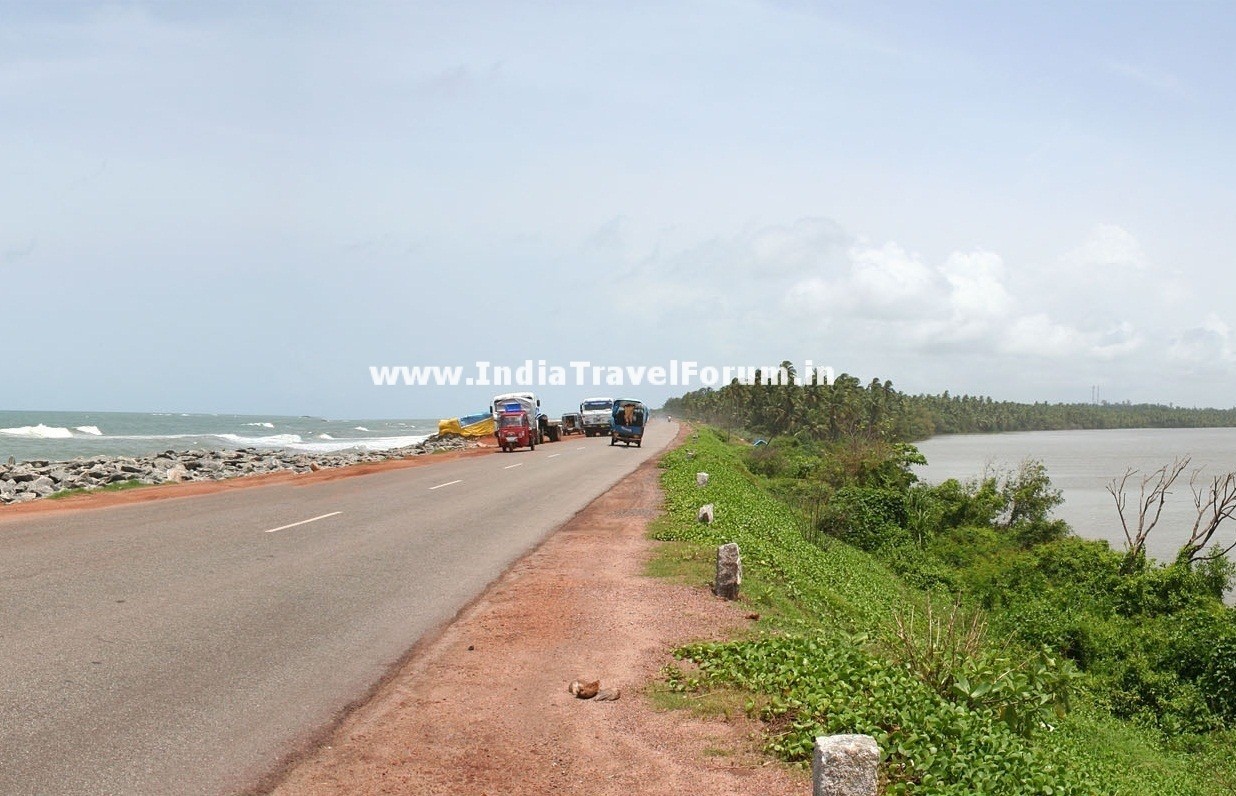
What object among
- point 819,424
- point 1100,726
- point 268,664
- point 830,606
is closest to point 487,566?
point 830,606

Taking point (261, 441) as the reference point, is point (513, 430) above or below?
above

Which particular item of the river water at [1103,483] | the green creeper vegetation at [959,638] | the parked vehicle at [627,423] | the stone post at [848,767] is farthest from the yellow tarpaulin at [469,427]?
the stone post at [848,767]

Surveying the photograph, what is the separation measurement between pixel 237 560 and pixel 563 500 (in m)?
11.1

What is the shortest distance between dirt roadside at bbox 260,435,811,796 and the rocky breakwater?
1993 centimetres

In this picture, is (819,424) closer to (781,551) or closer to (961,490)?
(961,490)

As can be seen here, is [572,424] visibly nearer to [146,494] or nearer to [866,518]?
[866,518]

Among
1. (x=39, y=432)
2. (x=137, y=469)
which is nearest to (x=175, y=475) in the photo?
(x=137, y=469)

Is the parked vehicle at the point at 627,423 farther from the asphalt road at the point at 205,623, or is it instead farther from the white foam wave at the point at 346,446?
the asphalt road at the point at 205,623

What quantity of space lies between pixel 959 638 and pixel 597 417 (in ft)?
218

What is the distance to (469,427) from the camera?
70125 millimetres

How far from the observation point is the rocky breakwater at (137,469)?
28.3m

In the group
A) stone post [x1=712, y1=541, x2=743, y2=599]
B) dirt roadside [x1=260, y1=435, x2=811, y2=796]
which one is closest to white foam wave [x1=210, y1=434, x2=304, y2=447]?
stone post [x1=712, y1=541, x2=743, y2=599]

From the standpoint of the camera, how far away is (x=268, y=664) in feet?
27.5

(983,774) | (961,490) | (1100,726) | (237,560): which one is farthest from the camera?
(961,490)
